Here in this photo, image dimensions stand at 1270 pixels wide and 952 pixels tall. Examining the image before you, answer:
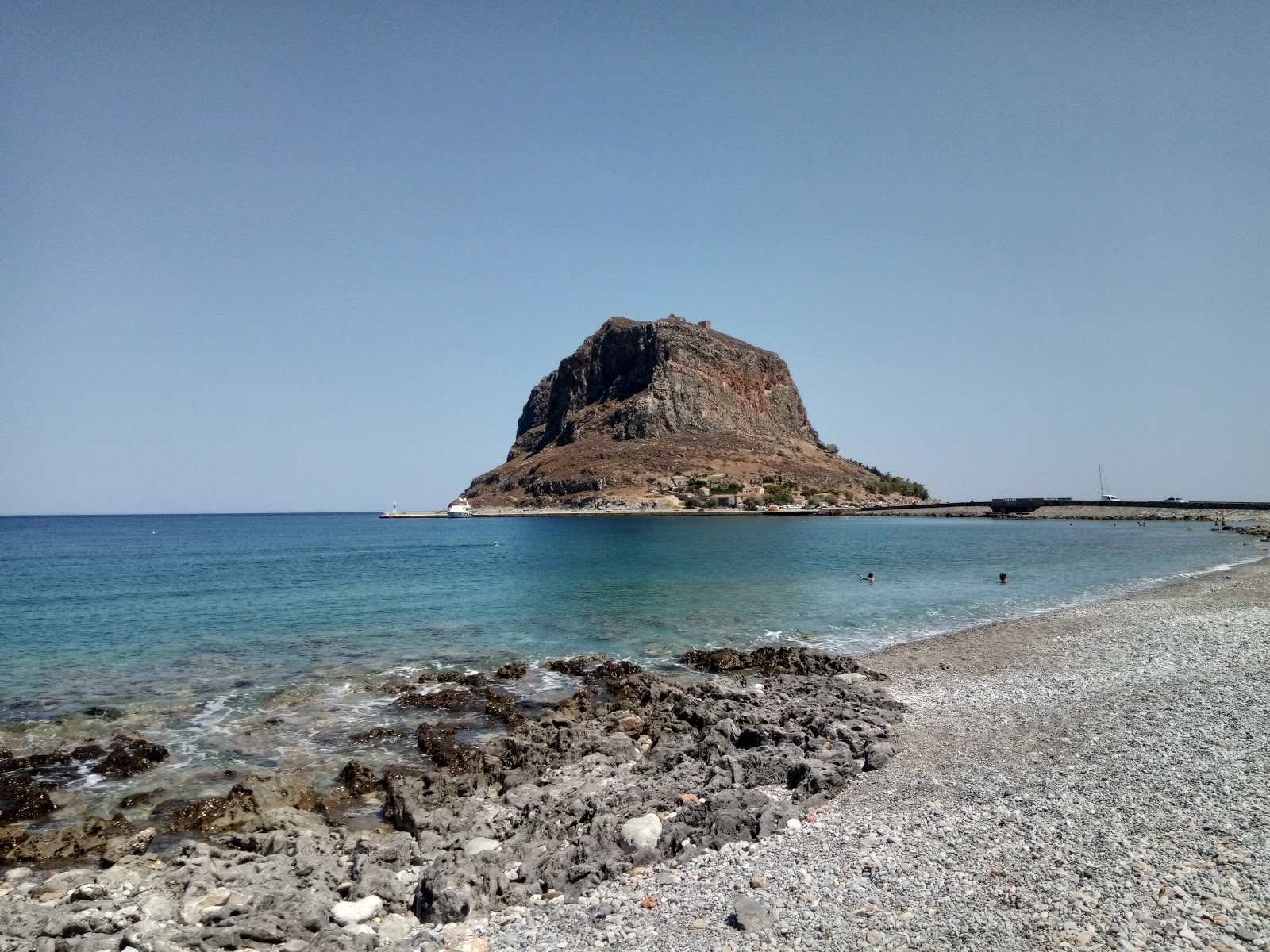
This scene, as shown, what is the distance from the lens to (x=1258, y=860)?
22.1ft

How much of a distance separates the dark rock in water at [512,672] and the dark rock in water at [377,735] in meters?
4.62

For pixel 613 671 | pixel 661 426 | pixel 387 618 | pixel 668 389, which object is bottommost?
pixel 387 618

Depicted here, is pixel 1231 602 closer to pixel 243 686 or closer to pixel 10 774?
pixel 243 686

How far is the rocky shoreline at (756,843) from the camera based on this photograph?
6.48 meters

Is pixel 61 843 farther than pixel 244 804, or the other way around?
pixel 244 804

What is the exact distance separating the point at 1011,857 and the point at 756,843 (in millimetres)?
2702

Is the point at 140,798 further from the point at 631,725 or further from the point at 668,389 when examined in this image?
the point at 668,389

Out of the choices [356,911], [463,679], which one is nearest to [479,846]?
[356,911]

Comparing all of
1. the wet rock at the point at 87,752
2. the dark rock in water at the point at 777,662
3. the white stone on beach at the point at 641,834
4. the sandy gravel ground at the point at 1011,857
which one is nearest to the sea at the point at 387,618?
the wet rock at the point at 87,752

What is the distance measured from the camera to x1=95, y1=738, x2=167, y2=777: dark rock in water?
12.5m

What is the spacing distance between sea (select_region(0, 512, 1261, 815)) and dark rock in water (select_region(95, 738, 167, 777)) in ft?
1.11

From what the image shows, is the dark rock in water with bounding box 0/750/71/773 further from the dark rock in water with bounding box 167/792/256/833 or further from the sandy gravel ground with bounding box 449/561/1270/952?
the sandy gravel ground with bounding box 449/561/1270/952

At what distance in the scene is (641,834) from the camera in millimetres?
8617

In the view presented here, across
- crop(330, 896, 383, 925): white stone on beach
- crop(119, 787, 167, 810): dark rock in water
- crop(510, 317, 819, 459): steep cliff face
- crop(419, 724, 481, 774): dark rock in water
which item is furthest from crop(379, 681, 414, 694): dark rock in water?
crop(510, 317, 819, 459): steep cliff face
